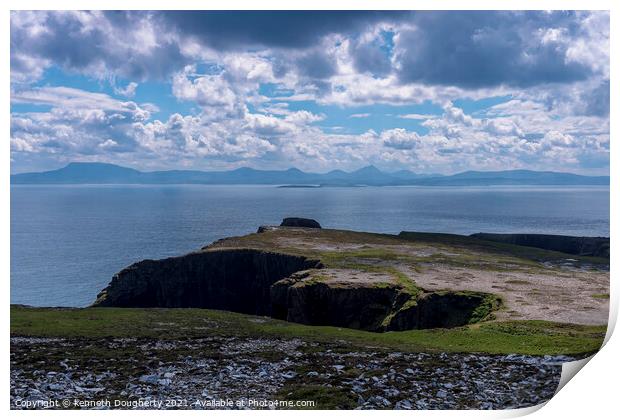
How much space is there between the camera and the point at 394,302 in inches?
1750

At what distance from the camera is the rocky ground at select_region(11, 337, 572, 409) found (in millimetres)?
20156

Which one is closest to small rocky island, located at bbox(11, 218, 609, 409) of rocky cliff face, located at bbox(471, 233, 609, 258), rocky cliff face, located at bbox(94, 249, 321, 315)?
rocky cliff face, located at bbox(94, 249, 321, 315)

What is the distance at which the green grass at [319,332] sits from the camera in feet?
89.4

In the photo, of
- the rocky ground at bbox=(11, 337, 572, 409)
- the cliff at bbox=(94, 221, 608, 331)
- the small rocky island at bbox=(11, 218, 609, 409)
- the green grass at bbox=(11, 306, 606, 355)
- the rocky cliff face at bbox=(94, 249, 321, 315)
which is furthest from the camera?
the rocky cliff face at bbox=(94, 249, 321, 315)

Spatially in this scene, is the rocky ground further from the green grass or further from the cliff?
the cliff

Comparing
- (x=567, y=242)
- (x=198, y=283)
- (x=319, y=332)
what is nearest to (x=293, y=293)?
(x=319, y=332)

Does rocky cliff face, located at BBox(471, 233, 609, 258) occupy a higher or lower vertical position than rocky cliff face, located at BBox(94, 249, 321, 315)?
higher

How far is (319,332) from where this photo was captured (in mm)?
32594

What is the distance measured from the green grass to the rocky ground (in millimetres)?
2802

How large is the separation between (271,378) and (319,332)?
1106 centimetres

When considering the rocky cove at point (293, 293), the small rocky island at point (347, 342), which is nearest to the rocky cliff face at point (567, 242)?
the small rocky island at point (347, 342)
